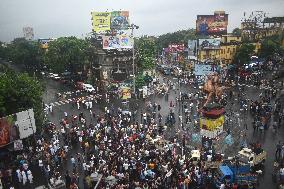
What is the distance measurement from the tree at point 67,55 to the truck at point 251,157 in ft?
135

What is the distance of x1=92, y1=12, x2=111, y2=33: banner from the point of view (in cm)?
6662

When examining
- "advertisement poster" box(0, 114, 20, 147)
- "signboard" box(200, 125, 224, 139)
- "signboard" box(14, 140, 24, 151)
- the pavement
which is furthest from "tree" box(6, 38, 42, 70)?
"signboard" box(200, 125, 224, 139)

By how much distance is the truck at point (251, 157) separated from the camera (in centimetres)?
2383

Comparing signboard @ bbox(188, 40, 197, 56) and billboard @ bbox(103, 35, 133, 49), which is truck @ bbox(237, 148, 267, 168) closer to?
billboard @ bbox(103, 35, 133, 49)

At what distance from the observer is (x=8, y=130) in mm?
27938

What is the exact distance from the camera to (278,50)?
6819 cm

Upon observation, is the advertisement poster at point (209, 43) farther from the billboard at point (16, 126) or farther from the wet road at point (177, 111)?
the billboard at point (16, 126)

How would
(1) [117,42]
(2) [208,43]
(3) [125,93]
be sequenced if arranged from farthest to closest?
1. (2) [208,43]
2. (1) [117,42]
3. (3) [125,93]

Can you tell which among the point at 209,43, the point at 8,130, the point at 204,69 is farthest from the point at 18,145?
the point at 209,43

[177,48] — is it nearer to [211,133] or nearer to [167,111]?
[167,111]

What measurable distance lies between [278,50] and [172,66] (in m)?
21.8

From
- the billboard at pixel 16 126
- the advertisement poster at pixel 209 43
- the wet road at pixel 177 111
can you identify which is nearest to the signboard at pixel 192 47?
the advertisement poster at pixel 209 43

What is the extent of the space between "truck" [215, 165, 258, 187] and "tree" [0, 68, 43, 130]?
58.5 ft

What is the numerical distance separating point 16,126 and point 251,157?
62.9 ft
